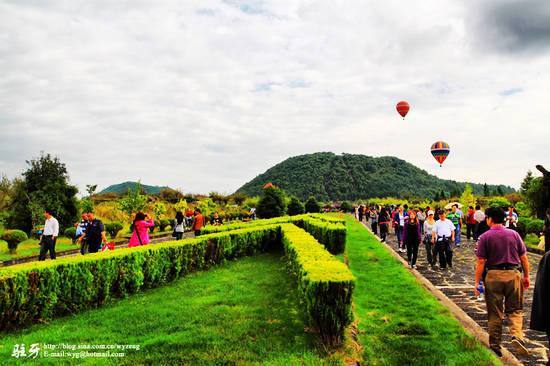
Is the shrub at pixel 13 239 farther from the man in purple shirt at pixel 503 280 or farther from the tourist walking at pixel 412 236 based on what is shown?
the man in purple shirt at pixel 503 280

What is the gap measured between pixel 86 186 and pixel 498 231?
32.0m

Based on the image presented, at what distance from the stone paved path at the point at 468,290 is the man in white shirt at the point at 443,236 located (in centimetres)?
38

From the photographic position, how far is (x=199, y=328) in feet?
20.1

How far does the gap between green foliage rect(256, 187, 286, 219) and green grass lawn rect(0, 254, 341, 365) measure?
27.1 metres

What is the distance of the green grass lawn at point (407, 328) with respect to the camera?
5293 millimetres

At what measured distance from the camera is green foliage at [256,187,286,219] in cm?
3656

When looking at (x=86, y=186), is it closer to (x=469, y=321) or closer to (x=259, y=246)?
(x=259, y=246)

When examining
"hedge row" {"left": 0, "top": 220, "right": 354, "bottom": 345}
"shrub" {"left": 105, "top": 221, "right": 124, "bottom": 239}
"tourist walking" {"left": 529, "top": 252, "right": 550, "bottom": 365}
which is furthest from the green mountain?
"tourist walking" {"left": 529, "top": 252, "right": 550, "bottom": 365}

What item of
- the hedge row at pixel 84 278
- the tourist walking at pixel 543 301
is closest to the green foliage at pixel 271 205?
the hedge row at pixel 84 278

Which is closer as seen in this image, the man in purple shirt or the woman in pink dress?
the man in purple shirt

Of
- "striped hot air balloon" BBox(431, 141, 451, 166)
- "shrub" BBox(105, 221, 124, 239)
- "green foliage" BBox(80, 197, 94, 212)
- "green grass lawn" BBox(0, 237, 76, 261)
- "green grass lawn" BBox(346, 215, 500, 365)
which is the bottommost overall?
"green grass lawn" BBox(0, 237, 76, 261)

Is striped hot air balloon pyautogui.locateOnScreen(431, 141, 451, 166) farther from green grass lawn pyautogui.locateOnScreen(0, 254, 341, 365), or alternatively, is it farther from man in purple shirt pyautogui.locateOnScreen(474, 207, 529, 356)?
man in purple shirt pyautogui.locateOnScreen(474, 207, 529, 356)

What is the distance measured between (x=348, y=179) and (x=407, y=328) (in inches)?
4531

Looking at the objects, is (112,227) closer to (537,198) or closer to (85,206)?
(85,206)
